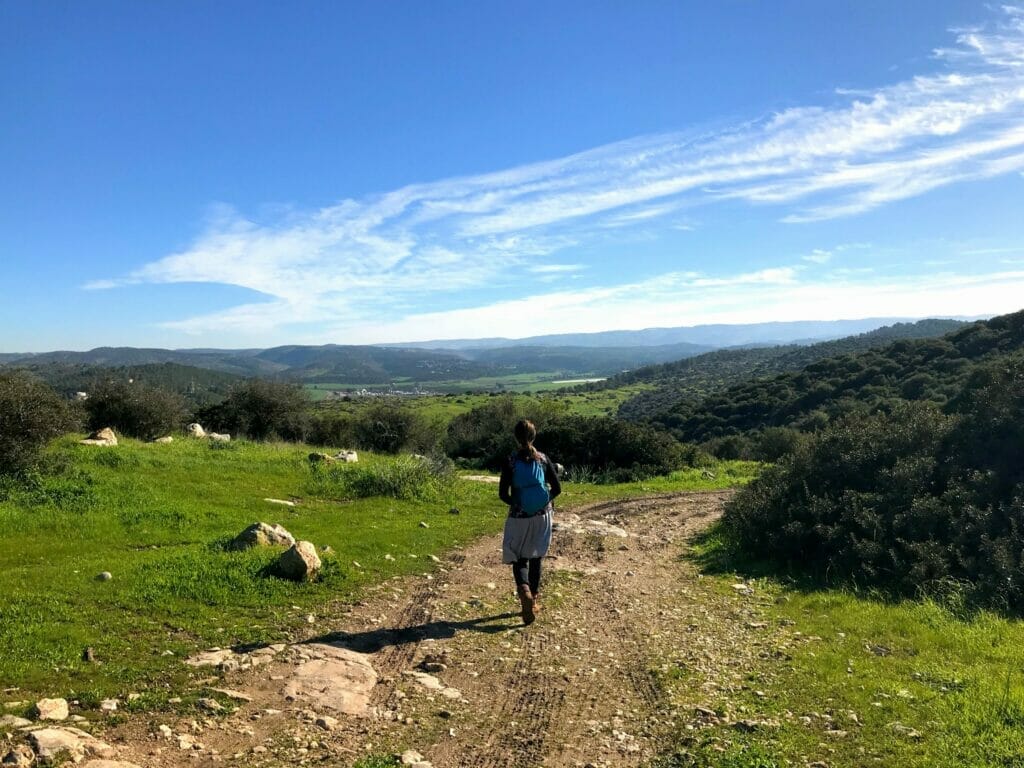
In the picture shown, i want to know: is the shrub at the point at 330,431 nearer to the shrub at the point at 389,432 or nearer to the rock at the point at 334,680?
the shrub at the point at 389,432

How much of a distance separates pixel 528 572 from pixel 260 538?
463cm

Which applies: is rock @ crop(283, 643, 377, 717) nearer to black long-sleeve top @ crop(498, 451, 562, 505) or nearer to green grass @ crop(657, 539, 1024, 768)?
black long-sleeve top @ crop(498, 451, 562, 505)

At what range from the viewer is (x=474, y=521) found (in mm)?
15117

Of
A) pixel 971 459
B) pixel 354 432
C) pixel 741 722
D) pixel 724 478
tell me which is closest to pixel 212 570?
pixel 741 722

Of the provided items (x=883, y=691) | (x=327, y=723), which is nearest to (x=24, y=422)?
(x=327, y=723)

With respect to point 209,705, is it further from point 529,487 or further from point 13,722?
point 529,487

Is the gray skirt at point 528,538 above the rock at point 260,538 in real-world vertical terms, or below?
above

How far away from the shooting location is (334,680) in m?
5.92

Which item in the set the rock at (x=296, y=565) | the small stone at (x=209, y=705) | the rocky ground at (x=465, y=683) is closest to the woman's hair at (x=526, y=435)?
the rocky ground at (x=465, y=683)

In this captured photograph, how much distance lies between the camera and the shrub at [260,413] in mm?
32125

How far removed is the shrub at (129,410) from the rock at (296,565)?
19112 mm

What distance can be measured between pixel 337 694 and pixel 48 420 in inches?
492

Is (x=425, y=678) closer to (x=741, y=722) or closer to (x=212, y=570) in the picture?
(x=741, y=722)

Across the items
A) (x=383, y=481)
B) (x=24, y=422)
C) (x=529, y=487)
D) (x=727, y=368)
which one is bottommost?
(x=383, y=481)
